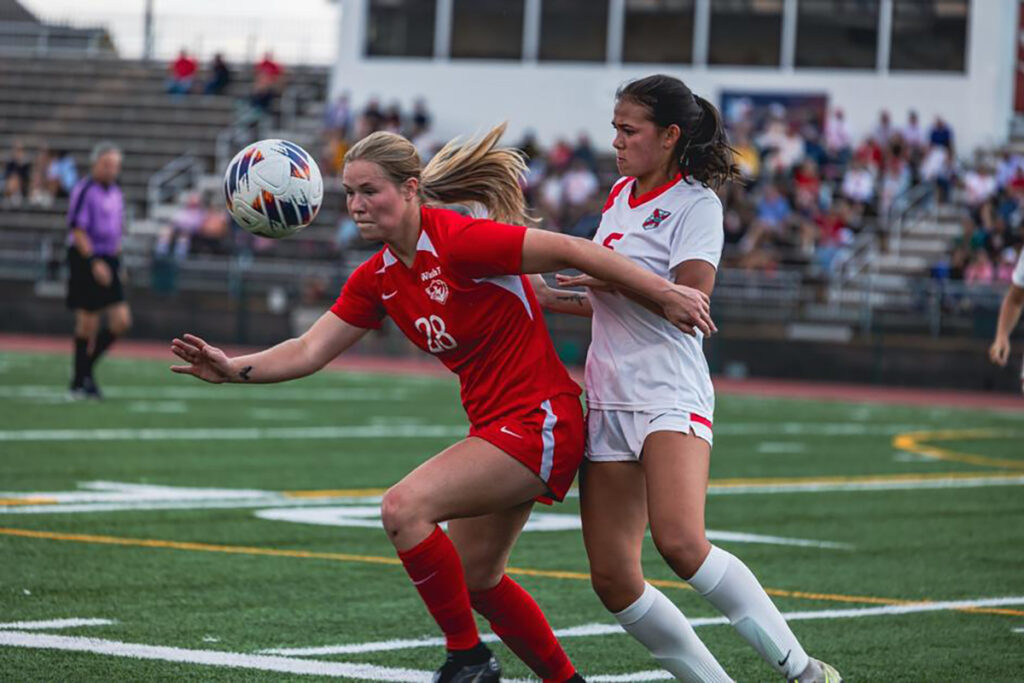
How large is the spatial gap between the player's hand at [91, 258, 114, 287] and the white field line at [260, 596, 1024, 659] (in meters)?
10.5

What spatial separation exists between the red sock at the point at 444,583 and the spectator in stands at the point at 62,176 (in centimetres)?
3131

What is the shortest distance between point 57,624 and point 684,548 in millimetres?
2706

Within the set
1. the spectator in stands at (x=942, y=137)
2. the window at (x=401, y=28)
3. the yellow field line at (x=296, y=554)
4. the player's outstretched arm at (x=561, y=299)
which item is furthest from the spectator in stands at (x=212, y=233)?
the player's outstretched arm at (x=561, y=299)

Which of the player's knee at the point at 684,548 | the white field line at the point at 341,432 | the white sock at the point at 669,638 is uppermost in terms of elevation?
the player's knee at the point at 684,548

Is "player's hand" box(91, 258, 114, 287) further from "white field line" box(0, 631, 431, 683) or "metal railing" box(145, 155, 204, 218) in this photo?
"metal railing" box(145, 155, 204, 218)

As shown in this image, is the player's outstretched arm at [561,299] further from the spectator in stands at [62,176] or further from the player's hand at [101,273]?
the spectator in stands at [62,176]

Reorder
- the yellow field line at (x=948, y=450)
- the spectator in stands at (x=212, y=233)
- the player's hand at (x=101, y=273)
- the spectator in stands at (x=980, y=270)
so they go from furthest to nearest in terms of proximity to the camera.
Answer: the spectator in stands at (x=212, y=233) < the spectator in stands at (x=980, y=270) < the player's hand at (x=101, y=273) < the yellow field line at (x=948, y=450)

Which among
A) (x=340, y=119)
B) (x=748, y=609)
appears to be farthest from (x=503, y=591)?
(x=340, y=119)

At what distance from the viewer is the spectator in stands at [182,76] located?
40.1 meters

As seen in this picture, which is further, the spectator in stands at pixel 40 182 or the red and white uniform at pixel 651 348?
the spectator in stands at pixel 40 182

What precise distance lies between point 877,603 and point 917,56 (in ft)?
95.1

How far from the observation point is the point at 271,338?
29578 millimetres

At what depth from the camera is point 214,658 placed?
6312 mm

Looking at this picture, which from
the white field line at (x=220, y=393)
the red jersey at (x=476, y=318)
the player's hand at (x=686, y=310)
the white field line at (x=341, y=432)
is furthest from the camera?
the white field line at (x=220, y=393)
